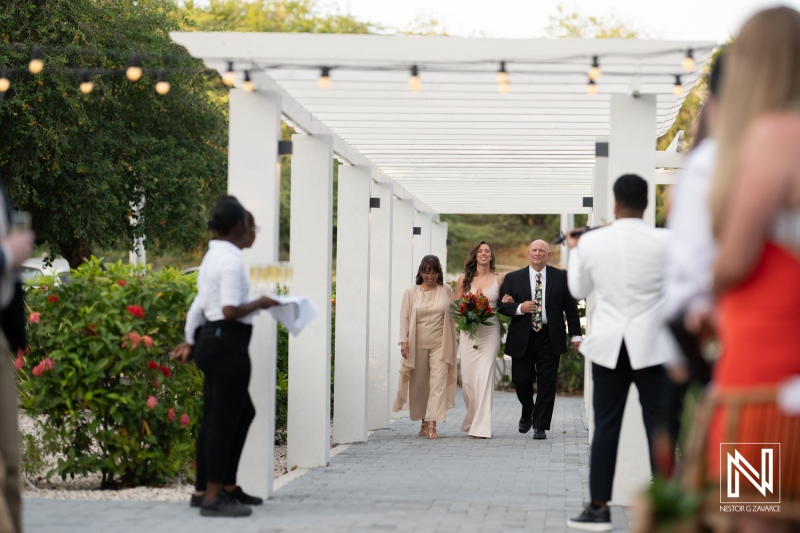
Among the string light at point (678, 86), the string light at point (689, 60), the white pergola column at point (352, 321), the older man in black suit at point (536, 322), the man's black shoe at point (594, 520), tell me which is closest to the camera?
the man's black shoe at point (594, 520)

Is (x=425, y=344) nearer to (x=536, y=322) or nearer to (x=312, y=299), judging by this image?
(x=536, y=322)

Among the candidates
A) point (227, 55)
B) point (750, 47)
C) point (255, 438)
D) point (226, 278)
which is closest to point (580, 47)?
point (227, 55)

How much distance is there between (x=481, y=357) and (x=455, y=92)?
3.89 metres

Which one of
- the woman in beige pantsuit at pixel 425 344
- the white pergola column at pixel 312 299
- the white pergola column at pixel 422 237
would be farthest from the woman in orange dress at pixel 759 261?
the white pergola column at pixel 422 237

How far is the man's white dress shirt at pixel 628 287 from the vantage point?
20.9ft

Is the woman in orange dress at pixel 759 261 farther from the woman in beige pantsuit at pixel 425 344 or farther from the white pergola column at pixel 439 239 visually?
the white pergola column at pixel 439 239

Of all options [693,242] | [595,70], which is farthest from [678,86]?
[693,242]

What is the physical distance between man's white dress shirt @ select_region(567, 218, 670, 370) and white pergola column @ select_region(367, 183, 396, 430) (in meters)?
6.31

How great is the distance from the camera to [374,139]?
38.2ft

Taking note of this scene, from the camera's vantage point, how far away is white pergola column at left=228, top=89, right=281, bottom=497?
7.57m

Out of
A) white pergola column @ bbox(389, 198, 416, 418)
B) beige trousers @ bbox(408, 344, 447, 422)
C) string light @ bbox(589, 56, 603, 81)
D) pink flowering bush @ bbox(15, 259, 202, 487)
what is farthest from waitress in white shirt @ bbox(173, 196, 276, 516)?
white pergola column @ bbox(389, 198, 416, 418)

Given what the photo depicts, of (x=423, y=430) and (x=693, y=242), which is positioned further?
(x=423, y=430)

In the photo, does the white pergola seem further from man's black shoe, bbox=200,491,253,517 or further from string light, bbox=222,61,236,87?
man's black shoe, bbox=200,491,253,517

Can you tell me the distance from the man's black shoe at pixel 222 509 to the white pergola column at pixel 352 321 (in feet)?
14.9
